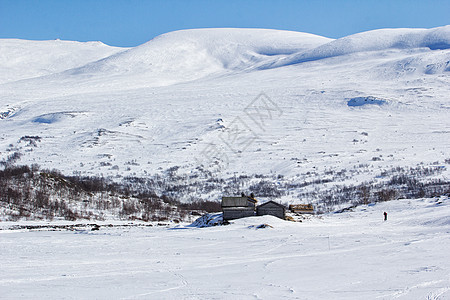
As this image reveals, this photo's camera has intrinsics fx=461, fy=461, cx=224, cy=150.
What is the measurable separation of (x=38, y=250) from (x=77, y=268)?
16.8ft

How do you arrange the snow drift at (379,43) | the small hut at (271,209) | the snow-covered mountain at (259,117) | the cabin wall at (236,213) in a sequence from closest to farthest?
the cabin wall at (236,213) → the small hut at (271,209) → the snow-covered mountain at (259,117) → the snow drift at (379,43)

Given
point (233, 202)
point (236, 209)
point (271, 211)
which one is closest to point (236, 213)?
point (236, 209)

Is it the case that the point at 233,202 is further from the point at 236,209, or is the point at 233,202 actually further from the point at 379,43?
the point at 379,43

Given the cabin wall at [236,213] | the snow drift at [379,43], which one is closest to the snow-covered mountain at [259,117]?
the snow drift at [379,43]

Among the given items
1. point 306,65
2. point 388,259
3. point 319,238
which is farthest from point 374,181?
point 306,65

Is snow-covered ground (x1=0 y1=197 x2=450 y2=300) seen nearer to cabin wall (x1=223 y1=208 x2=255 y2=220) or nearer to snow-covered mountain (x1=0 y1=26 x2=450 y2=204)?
cabin wall (x1=223 y1=208 x2=255 y2=220)

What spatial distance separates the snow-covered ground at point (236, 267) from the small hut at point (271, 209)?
1211 cm

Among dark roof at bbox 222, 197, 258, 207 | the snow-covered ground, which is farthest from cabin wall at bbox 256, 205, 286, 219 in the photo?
the snow-covered ground

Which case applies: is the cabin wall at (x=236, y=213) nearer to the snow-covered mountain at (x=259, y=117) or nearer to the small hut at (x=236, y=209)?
the small hut at (x=236, y=209)

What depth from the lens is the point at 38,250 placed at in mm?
17453

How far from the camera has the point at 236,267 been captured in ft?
42.3

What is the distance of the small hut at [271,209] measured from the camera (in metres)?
33.4

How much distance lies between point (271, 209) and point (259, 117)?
8552cm

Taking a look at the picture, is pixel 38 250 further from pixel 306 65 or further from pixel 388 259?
pixel 306 65
